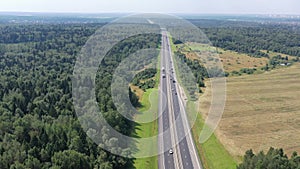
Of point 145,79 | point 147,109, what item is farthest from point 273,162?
point 145,79

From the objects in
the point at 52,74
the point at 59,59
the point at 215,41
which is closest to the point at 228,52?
the point at 215,41

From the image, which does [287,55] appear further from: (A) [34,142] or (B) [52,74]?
(A) [34,142]

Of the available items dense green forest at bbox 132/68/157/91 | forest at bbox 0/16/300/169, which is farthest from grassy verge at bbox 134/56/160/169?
dense green forest at bbox 132/68/157/91

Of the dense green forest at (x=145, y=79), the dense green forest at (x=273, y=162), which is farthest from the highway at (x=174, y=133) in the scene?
the dense green forest at (x=273, y=162)

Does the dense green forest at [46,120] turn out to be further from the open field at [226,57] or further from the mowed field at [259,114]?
the open field at [226,57]

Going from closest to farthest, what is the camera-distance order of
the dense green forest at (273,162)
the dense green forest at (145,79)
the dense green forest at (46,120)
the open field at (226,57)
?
1. the dense green forest at (273,162)
2. the dense green forest at (46,120)
3. the dense green forest at (145,79)
4. the open field at (226,57)

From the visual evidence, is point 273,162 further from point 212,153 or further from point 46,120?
point 46,120
